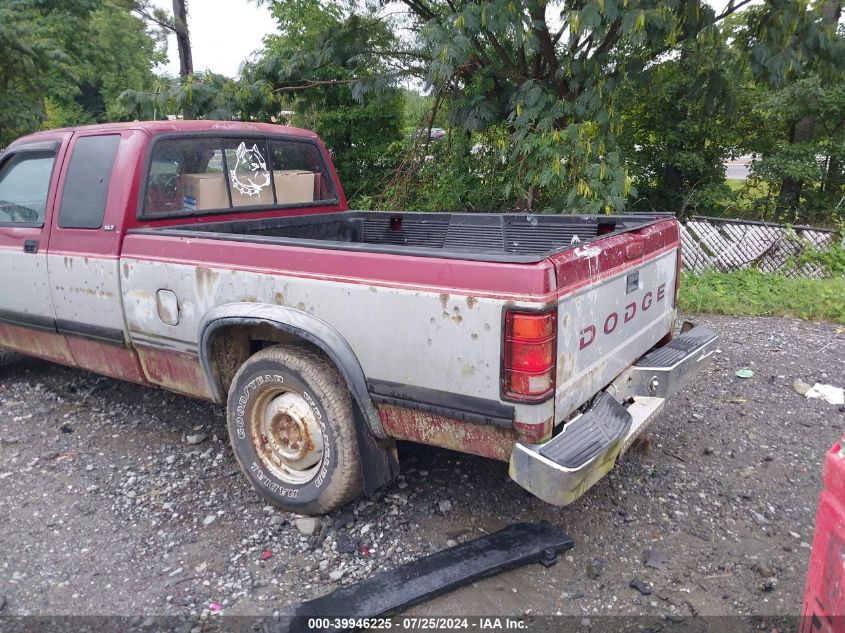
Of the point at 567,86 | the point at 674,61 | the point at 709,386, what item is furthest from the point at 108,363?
the point at 674,61


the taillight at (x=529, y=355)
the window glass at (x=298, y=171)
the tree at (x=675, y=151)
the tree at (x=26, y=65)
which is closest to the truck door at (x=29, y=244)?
the window glass at (x=298, y=171)

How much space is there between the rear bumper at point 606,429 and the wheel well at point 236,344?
134 centimetres

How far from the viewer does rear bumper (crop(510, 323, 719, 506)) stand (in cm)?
243

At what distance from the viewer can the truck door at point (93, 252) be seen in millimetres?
3668

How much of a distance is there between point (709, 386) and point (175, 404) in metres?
3.91

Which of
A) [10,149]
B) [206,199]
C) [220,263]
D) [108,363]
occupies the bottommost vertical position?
[108,363]

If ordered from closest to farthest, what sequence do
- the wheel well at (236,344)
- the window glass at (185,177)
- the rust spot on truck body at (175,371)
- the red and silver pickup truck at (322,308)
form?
the red and silver pickup truck at (322,308) < the wheel well at (236,344) < the rust spot on truck body at (175,371) < the window glass at (185,177)

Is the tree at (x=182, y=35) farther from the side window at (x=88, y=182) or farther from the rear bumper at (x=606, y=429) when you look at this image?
the rear bumper at (x=606, y=429)

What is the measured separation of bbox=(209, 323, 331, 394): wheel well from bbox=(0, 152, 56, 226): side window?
5.51ft

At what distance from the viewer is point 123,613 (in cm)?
259

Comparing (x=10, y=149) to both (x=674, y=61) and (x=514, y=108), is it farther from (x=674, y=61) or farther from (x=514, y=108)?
(x=674, y=61)

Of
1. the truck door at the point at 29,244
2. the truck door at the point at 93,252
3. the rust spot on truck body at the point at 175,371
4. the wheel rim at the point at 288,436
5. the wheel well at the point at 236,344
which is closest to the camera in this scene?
the wheel rim at the point at 288,436

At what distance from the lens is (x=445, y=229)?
14.7ft

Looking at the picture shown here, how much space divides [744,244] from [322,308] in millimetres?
7973
